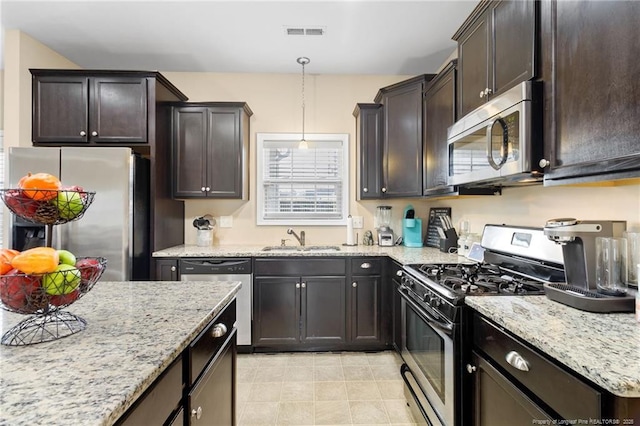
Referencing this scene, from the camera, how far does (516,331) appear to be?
1.04 metres

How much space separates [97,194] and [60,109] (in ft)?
3.08

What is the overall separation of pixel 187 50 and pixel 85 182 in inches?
60.0

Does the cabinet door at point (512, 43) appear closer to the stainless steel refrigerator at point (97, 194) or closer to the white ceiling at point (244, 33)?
the white ceiling at point (244, 33)

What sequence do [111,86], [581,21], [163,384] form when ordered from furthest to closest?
[111,86], [581,21], [163,384]

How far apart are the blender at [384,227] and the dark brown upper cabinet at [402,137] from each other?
329mm

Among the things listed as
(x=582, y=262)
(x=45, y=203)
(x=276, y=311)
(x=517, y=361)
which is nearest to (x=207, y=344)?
(x=45, y=203)

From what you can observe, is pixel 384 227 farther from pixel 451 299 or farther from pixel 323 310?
pixel 451 299

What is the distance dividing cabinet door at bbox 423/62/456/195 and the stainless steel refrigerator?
95.2 inches

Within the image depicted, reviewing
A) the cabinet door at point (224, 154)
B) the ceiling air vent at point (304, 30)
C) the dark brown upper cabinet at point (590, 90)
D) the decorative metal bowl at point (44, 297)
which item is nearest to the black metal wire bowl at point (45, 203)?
the decorative metal bowl at point (44, 297)

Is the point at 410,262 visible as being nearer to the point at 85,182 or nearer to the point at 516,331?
the point at 516,331

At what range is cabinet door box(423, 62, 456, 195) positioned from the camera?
2.28m

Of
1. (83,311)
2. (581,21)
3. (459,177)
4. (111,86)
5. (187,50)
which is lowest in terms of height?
(83,311)

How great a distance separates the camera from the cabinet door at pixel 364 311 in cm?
284

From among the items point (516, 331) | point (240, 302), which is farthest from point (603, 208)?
point (240, 302)
